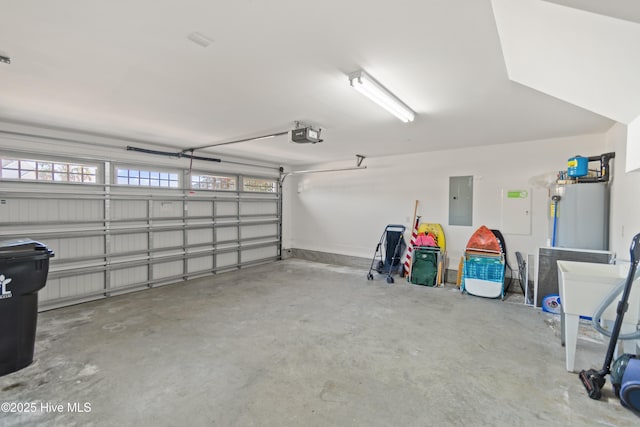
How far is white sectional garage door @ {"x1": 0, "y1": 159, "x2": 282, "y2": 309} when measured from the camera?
3.90 meters

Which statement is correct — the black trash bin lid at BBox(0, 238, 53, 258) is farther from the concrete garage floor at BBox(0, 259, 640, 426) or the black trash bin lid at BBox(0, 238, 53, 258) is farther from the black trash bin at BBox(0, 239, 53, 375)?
the concrete garage floor at BBox(0, 259, 640, 426)

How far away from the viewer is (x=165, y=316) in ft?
12.3

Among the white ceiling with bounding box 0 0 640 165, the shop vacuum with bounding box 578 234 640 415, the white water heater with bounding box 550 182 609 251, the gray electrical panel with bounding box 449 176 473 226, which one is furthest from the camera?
the gray electrical panel with bounding box 449 176 473 226

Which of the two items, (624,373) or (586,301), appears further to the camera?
(586,301)

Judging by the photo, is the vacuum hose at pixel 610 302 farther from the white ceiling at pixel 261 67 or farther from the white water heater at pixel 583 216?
the white water heater at pixel 583 216

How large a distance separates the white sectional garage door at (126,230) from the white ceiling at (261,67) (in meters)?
1.08

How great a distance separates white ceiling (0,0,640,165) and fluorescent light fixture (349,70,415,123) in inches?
2.5

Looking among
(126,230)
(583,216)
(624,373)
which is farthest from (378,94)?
(126,230)

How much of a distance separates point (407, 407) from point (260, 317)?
2169 millimetres

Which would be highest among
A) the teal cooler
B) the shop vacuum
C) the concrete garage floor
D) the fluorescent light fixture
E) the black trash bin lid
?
the fluorescent light fixture

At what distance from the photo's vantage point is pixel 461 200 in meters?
5.39

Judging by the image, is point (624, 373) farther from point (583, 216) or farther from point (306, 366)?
point (583, 216)

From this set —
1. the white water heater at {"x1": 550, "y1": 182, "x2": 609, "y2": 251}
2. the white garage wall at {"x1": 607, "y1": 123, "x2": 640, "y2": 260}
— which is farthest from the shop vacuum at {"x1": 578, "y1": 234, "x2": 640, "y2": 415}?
the white water heater at {"x1": 550, "y1": 182, "x2": 609, "y2": 251}

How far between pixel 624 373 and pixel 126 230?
19.9 feet
